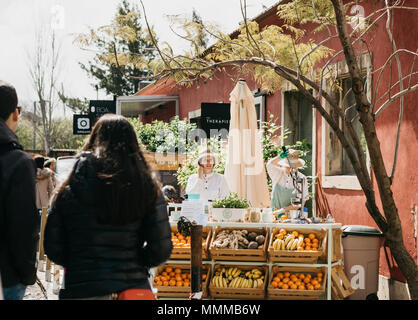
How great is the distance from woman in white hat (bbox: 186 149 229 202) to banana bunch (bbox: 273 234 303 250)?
1409 millimetres

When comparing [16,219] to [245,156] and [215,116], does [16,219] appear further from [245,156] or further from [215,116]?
[215,116]

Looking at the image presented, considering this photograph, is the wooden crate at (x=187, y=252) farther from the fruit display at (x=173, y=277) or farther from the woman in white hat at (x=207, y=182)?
the woman in white hat at (x=207, y=182)

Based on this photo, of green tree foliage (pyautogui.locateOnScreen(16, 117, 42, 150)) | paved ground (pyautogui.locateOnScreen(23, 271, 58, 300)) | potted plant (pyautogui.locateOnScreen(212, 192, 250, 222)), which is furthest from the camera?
green tree foliage (pyautogui.locateOnScreen(16, 117, 42, 150))

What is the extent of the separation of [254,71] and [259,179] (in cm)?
161

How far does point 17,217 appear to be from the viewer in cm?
269

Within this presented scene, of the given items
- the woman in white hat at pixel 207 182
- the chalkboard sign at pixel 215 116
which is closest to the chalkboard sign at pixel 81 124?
the chalkboard sign at pixel 215 116

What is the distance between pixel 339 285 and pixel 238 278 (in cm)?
114

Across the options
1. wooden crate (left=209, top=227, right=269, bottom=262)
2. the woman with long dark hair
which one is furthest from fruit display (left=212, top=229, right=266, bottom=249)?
the woman with long dark hair

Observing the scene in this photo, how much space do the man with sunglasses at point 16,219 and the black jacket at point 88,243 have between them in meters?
0.09

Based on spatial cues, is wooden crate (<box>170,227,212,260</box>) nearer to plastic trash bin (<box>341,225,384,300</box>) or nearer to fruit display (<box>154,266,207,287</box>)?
fruit display (<box>154,266,207,287</box>)

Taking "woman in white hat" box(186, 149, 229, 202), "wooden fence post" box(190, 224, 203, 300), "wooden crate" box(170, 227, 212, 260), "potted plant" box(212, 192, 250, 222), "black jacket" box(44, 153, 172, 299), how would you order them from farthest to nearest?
"woman in white hat" box(186, 149, 229, 202) < "wooden crate" box(170, 227, 212, 260) < "potted plant" box(212, 192, 250, 222) < "wooden fence post" box(190, 224, 203, 300) < "black jacket" box(44, 153, 172, 299)

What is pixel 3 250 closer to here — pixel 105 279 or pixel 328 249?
pixel 105 279

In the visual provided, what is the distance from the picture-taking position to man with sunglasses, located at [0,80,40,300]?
2.70 metres

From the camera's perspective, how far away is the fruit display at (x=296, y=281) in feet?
20.8
